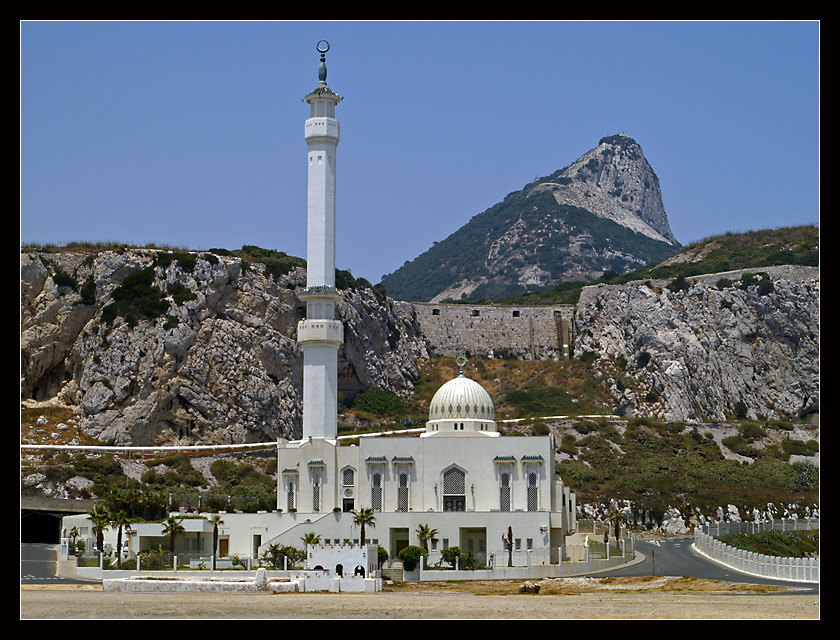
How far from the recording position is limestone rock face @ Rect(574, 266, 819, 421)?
122688mm

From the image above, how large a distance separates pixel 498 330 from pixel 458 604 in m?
93.4

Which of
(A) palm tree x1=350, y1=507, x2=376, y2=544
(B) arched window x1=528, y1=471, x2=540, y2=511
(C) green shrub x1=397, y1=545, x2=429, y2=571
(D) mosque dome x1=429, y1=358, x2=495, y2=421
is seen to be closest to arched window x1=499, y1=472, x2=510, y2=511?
(B) arched window x1=528, y1=471, x2=540, y2=511

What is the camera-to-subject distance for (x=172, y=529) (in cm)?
6228

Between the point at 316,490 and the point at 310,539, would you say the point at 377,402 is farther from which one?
the point at 310,539

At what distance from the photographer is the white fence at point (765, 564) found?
Answer: 2103 inches

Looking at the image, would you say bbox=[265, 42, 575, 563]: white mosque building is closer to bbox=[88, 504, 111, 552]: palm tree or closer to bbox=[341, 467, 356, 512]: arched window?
bbox=[341, 467, 356, 512]: arched window

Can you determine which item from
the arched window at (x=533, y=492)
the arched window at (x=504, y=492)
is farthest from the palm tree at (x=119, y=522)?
the arched window at (x=533, y=492)

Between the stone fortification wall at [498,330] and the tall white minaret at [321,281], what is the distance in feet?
202

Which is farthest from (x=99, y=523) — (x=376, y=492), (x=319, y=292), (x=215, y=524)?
(x=319, y=292)

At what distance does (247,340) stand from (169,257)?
10986 millimetres

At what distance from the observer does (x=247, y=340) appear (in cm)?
10581

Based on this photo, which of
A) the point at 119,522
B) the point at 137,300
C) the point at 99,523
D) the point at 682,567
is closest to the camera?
the point at 99,523
